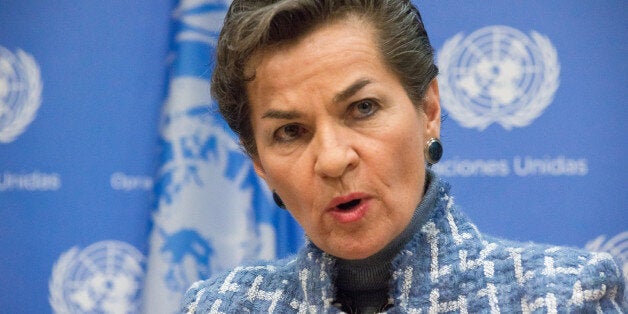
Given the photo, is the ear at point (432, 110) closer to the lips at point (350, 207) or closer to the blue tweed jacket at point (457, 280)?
the blue tweed jacket at point (457, 280)

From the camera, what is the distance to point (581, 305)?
125 centimetres

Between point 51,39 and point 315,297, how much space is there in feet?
4.65

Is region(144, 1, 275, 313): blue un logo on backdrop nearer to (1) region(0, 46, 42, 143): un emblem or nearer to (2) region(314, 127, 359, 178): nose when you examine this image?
(1) region(0, 46, 42, 143): un emblem

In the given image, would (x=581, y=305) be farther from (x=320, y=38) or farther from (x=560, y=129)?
(x=560, y=129)

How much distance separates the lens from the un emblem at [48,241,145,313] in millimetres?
2486

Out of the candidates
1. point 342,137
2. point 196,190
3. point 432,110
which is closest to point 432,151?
point 432,110

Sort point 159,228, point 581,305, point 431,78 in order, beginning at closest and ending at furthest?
point 581,305, point 431,78, point 159,228

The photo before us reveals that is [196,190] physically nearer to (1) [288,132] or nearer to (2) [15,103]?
(2) [15,103]

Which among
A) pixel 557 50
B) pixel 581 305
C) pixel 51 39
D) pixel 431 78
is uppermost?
pixel 51 39

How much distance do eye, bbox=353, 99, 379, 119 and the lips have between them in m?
0.13

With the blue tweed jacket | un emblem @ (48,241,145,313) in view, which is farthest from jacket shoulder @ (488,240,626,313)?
un emblem @ (48,241,145,313)

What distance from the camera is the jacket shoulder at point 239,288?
159cm

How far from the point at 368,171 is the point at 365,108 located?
113mm

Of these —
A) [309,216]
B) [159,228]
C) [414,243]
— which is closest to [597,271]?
[414,243]
